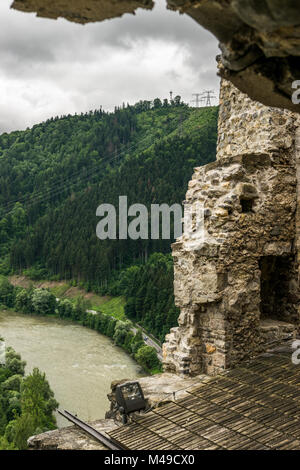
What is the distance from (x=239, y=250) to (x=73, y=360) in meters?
33.8

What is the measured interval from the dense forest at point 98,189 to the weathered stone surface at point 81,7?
1717 inches

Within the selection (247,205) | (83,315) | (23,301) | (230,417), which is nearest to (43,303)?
(23,301)

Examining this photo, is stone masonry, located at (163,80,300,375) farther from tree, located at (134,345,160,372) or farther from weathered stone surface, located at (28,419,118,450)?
tree, located at (134,345,160,372)

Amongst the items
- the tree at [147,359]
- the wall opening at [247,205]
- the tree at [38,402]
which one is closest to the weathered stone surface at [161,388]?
the wall opening at [247,205]

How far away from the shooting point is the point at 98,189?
316 feet

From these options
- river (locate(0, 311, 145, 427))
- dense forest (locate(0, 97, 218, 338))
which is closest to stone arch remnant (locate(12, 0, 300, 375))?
river (locate(0, 311, 145, 427))

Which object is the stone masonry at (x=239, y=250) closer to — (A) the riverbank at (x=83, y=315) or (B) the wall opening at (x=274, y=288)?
(B) the wall opening at (x=274, y=288)

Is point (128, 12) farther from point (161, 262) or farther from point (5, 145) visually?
point (5, 145)

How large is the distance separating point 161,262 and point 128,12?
6194 cm

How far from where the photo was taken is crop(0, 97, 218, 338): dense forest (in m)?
68.3

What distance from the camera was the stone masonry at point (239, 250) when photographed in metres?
7.91

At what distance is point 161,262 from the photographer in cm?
6544

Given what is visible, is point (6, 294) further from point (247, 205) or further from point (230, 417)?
point (230, 417)
